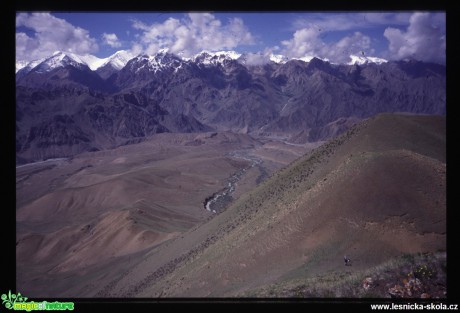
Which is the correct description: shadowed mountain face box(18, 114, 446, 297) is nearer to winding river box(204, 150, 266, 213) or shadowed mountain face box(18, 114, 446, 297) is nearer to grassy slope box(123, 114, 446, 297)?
grassy slope box(123, 114, 446, 297)

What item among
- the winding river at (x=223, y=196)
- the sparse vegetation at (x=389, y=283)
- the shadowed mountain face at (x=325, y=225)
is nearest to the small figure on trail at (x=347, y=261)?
the shadowed mountain face at (x=325, y=225)

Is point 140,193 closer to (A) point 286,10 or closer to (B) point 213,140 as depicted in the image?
(A) point 286,10

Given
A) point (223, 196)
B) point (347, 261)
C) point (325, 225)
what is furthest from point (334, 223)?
point (223, 196)

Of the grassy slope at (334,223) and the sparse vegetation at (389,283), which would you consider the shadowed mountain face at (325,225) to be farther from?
the sparse vegetation at (389,283)

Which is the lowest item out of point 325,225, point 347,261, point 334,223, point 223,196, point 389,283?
point 223,196

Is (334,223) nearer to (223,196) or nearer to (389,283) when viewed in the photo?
(389,283)

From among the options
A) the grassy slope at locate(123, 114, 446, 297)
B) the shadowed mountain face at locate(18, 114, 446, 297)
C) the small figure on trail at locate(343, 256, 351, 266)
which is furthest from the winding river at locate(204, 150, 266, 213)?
the small figure on trail at locate(343, 256, 351, 266)
